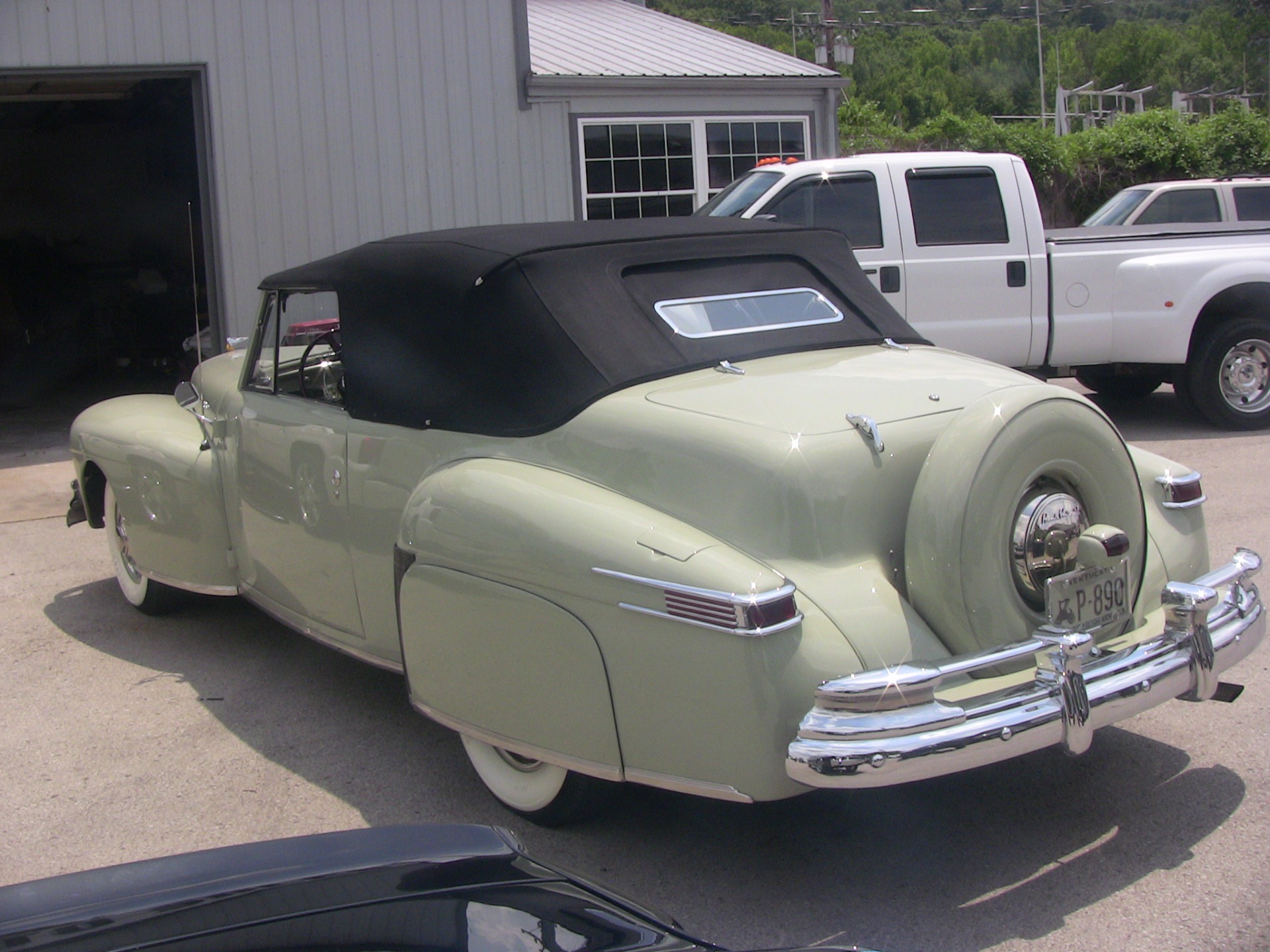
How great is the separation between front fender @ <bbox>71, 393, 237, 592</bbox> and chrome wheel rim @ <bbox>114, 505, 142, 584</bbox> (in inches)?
11.9

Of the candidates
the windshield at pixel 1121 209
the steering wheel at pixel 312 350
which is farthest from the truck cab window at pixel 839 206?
the windshield at pixel 1121 209

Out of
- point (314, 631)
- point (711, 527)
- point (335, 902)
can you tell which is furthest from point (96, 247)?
point (335, 902)

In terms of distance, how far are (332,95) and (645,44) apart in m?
4.10

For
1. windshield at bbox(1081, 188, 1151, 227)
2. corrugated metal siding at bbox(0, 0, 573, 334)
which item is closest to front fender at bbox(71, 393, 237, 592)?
corrugated metal siding at bbox(0, 0, 573, 334)

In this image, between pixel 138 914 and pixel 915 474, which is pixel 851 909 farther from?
pixel 138 914

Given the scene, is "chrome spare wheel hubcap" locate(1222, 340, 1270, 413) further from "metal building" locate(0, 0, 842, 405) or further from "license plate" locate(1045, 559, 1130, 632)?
"license plate" locate(1045, 559, 1130, 632)

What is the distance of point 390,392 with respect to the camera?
12.8 ft

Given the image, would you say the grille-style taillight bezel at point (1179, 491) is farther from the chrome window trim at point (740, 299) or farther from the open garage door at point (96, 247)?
A: the open garage door at point (96, 247)

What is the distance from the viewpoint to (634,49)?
13430 mm

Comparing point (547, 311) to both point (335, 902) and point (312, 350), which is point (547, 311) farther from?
point (335, 902)

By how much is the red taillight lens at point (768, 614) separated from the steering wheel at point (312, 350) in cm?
219

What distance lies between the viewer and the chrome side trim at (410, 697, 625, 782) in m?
3.03

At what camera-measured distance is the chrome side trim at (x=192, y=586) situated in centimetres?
492

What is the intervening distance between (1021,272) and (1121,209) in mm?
6525
